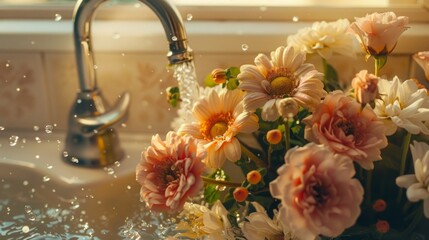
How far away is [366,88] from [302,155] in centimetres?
9

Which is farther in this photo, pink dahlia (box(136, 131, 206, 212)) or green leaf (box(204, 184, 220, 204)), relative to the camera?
green leaf (box(204, 184, 220, 204))

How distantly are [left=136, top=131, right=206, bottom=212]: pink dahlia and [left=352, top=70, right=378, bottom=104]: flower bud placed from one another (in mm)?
153

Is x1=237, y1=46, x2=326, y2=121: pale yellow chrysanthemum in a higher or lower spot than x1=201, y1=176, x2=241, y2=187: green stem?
higher

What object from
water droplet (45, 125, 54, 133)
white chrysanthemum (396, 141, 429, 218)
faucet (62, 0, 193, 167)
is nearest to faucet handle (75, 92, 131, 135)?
faucet (62, 0, 193, 167)

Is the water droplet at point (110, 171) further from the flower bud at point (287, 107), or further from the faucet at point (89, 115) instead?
the flower bud at point (287, 107)

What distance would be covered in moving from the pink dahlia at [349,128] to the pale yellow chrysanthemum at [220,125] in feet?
0.25

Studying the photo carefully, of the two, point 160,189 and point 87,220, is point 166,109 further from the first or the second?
point 160,189

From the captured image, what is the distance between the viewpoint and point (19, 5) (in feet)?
3.21

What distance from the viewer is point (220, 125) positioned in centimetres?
62

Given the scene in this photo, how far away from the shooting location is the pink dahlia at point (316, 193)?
1.53 ft

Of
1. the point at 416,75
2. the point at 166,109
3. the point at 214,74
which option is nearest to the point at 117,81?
the point at 166,109

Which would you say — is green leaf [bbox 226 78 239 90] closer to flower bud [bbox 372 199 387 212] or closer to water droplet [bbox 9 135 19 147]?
flower bud [bbox 372 199 387 212]

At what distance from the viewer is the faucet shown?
0.80m

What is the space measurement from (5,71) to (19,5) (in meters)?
0.12
